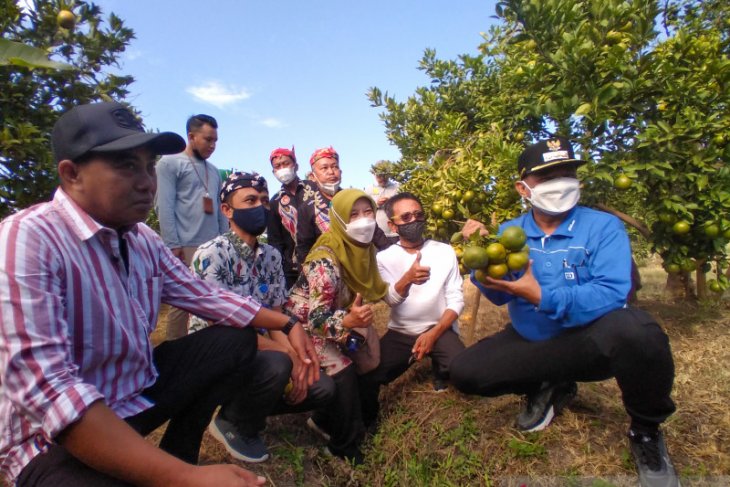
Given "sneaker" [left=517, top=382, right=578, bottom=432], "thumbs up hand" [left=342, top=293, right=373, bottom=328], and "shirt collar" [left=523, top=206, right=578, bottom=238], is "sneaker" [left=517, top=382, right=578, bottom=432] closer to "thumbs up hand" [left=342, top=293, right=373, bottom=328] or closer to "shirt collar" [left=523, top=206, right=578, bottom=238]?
"shirt collar" [left=523, top=206, right=578, bottom=238]

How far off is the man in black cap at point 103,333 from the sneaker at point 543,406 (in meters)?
1.54

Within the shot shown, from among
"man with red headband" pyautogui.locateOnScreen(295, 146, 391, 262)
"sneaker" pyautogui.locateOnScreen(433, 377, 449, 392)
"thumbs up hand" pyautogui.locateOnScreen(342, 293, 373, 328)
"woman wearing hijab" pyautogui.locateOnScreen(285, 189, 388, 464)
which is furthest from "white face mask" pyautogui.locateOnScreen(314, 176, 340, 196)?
"sneaker" pyautogui.locateOnScreen(433, 377, 449, 392)

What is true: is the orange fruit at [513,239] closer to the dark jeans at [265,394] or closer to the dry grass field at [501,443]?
the dry grass field at [501,443]

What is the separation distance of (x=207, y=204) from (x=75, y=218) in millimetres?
2309

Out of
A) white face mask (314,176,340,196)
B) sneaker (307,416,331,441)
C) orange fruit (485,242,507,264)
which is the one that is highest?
white face mask (314,176,340,196)

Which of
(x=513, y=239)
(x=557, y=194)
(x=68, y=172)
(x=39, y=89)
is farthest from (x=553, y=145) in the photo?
(x=39, y=89)

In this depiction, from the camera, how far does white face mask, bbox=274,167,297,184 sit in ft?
13.7

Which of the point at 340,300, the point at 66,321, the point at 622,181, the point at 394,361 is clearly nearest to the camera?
the point at 66,321

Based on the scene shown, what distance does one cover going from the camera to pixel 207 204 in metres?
3.70

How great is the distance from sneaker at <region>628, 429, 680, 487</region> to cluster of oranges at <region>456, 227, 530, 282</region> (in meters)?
0.92

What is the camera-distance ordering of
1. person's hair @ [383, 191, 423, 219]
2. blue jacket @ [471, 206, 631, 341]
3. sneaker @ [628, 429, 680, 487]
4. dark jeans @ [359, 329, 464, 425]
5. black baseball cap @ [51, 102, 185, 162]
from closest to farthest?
black baseball cap @ [51, 102, 185, 162] → sneaker @ [628, 429, 680, 487] → blue jacket @ [471, 206, 631, 341] → dark jeans @ [359, 329, 464, 425] → person's hair @ [383, 191, 423, 219]

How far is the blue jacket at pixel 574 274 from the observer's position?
2.16 meters

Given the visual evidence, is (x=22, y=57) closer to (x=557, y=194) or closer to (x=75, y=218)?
(x=75, y=218)

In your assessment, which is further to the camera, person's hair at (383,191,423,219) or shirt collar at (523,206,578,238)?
person's hair at (383,191,423,219)
